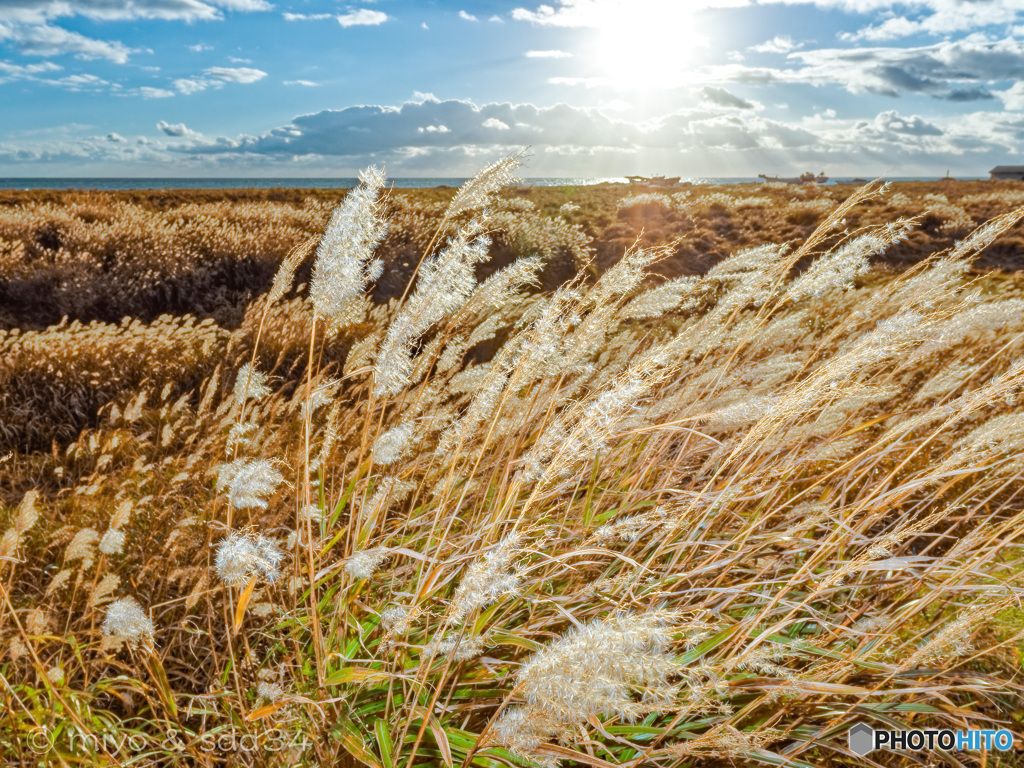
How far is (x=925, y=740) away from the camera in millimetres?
1815

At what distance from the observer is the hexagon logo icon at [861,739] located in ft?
5.65

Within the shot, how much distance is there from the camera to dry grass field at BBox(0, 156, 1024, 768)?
4.94 ft

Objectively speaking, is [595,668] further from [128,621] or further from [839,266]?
[839,266]

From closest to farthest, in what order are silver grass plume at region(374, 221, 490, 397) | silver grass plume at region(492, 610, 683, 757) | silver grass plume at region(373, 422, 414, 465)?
silver grass plume at region(492, 610, 683, 757) → silver grass plume at region(374, 221, 490, 397) → silver grass plume at region(373, 422, 414, 465)

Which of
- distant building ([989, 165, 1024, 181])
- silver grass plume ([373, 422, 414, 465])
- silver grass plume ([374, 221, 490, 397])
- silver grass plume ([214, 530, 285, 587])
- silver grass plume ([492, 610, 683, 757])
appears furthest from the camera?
distant building ([989, 165, 1024, 181])

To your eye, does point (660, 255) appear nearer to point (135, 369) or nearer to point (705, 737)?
point (705, 737)

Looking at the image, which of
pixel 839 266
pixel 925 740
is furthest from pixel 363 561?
pixel 839 266

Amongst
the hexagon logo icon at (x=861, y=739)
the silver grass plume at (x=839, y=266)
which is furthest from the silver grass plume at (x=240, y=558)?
the silver grass plume at (x=839, y=266)

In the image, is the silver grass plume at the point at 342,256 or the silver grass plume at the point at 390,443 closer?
the silver grass plume at the point at 342,256

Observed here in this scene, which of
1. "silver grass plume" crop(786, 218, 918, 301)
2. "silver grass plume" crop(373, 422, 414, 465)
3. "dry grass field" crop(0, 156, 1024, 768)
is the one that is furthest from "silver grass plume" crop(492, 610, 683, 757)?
"silver grass plume" crop(786, 218, 918, 301)

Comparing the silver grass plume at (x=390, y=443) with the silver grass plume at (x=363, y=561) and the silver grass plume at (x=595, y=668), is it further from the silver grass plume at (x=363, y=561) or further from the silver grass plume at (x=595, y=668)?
the silver grass plume at (x=595, y=668)

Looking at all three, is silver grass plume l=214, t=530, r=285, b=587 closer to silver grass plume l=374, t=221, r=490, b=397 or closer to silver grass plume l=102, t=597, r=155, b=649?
silver grass plume l=102, t=597, r=155, b=649

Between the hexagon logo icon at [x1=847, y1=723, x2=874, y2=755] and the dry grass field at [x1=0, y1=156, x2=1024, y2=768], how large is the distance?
0.04 m

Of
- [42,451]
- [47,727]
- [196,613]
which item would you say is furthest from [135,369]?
[47,727]
